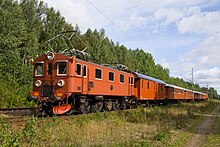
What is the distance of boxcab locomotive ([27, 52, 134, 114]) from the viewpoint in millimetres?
15781

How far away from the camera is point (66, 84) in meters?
15.8

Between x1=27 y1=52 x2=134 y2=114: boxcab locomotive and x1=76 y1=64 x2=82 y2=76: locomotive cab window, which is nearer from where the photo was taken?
x1=27 y1=52 x2=134 y2=114: boxcab locomotive

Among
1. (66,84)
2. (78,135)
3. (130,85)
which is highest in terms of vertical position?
(130,85)

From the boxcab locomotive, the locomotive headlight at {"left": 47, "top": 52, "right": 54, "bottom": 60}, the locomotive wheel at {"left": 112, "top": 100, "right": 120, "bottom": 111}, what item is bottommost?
the locomotive wheel at {"left": 112, "top": 100, "right": 120, "bottom": 111}

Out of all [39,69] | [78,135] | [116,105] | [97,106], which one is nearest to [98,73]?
[97,106]

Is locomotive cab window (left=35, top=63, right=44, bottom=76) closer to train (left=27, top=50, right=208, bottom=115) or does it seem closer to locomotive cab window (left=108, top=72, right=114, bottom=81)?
train (left=27, top=50, right=208, bottom=115)

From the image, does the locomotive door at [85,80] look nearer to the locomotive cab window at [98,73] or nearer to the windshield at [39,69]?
the locomotive cab window at [98,73]

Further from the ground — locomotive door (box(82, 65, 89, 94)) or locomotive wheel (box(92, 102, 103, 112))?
locomotive door (box(82, 65, 89, 94))

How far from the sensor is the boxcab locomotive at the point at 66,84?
1578 centimetres

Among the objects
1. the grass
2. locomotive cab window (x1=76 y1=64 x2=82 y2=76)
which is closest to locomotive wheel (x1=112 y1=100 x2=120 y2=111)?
locomotive cab window (x1=76 y1=64 x2=82 y2=76)

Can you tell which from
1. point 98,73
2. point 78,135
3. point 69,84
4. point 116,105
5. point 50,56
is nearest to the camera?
point 78,135

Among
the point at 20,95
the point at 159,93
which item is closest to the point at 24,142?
the point at 20,95

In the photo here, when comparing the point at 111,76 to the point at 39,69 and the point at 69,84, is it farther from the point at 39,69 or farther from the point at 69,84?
the point at 39,69

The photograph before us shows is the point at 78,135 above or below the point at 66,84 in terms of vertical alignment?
below
